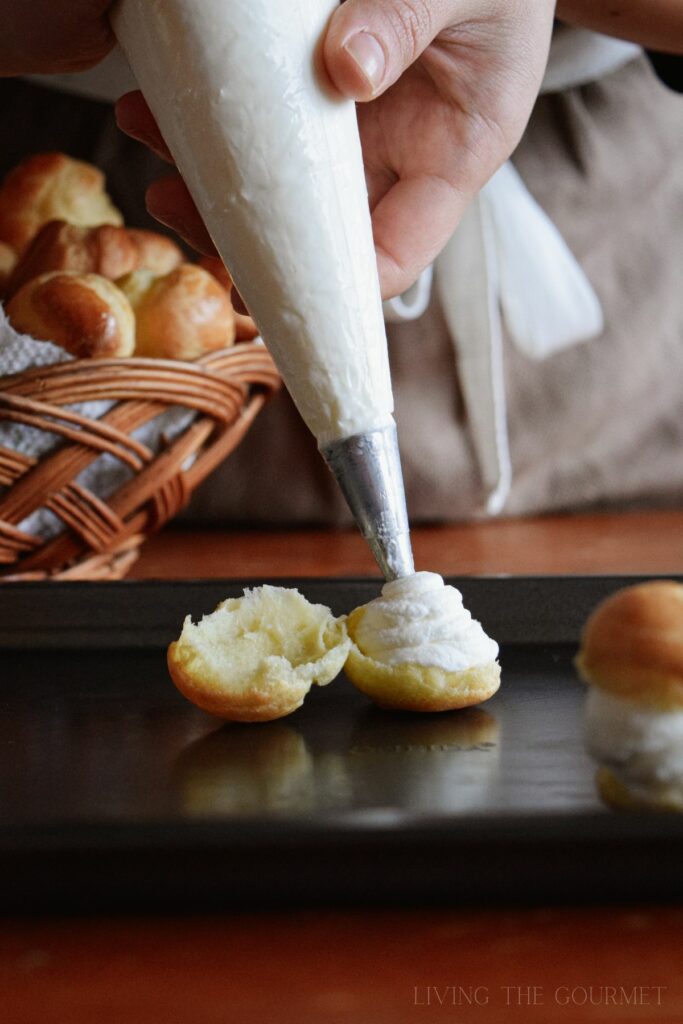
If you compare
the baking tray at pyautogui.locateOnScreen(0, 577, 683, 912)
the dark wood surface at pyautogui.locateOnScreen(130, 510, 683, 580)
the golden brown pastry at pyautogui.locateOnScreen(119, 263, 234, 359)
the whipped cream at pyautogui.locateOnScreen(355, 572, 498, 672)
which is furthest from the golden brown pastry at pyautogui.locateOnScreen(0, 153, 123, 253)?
the whipped cream at pyautogui.locateOnScreen(355, 572, 498, 672)

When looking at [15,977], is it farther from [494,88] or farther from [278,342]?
[494,88]

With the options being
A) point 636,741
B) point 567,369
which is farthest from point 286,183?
point 567,369

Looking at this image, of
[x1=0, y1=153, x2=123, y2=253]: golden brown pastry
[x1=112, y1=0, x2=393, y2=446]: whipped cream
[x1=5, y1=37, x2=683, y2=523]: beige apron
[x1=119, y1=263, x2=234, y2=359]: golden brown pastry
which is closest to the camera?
[x1=112, y1=0, x2=393, y2=446]: whipped cream

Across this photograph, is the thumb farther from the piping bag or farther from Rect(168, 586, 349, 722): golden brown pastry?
Rect(168, 586, 349, 722): golden brown pastry

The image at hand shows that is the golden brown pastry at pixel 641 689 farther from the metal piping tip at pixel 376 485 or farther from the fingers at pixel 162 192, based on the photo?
the fingers at pixel 162 192

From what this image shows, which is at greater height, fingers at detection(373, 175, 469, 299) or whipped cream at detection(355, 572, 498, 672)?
fingers at detection(373, 175, 469, 299)

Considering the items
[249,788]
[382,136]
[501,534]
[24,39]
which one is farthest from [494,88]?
[501,534]
